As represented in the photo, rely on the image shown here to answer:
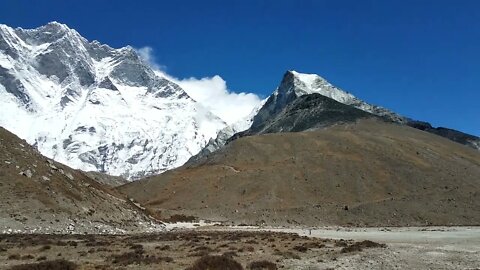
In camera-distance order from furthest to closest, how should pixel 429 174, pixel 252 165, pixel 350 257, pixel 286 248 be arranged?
pixel 252 165 < pixel 429 174 < pixel 286 248 < pixel 350 257

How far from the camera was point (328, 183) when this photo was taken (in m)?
Answer: 134

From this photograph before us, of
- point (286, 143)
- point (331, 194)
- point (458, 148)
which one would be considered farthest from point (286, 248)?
point (458, 148)

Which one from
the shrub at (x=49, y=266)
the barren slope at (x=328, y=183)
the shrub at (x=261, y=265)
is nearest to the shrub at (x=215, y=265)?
the shrub at (x=261, y=265)

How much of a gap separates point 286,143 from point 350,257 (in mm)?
125025

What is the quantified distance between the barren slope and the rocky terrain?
39672mm

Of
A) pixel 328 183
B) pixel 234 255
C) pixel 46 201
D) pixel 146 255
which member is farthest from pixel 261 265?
pixel 328 183

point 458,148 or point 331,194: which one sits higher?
point 458,148

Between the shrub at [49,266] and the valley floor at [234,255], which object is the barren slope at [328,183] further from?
the shrub at [49,266]

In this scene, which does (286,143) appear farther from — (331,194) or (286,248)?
(286,248)

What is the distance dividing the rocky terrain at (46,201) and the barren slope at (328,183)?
130 ft

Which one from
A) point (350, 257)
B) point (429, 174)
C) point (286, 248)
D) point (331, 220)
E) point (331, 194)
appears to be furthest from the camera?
point (429, 174)

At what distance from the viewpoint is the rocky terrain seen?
61.2m

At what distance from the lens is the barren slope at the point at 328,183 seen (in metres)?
111

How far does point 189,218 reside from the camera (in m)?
114
